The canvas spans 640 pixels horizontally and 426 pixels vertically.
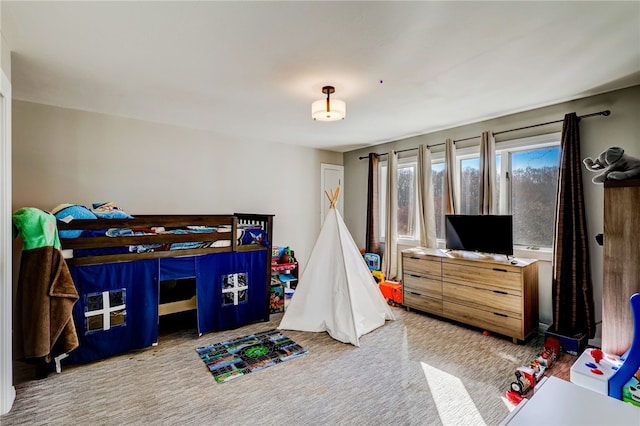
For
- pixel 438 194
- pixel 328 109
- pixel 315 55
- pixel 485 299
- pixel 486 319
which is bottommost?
pixel 486 319

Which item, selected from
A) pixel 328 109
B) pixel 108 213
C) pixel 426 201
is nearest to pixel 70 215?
pixel 108 213

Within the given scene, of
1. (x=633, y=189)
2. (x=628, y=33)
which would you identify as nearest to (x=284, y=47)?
(x=628, y=33)

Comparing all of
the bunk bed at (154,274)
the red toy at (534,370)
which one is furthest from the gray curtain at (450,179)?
the bunk bed at (154,274)

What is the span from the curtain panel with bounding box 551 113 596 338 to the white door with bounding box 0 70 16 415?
4384 mm

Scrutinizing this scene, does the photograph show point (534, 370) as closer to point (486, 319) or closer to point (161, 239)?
point (486, 319)

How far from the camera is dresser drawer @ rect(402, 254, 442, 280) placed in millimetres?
3676

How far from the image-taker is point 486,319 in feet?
10.7

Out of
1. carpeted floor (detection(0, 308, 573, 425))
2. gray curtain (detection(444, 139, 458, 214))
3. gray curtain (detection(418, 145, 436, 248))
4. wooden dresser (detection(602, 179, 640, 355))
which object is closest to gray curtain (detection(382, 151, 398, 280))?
gray curtain (detection(418, 145, 436, 248))

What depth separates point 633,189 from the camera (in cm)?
196

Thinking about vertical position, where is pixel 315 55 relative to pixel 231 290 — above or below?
above

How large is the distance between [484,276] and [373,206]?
212 cm

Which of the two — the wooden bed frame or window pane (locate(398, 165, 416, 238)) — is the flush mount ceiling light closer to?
the wooden bed frame

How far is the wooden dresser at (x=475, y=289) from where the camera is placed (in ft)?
10.0

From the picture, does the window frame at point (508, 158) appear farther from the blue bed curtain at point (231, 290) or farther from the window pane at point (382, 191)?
the blue bed curtain at point (231, 290)
